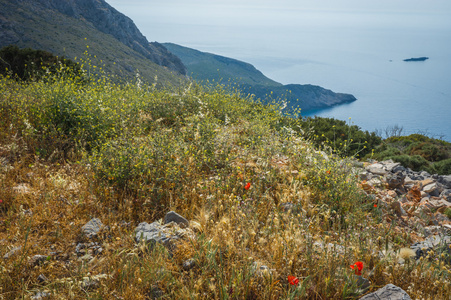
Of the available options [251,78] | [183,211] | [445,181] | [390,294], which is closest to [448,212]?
[445,181]

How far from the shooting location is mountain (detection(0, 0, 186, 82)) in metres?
54.4

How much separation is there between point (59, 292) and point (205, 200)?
2.00 m

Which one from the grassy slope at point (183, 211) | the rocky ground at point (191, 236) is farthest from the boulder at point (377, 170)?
the grassy slope at point (183, 211)

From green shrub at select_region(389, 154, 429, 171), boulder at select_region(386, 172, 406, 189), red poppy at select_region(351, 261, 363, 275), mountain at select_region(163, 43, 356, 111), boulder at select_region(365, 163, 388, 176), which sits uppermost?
mountain at select_region(163, 43, 356, 111)

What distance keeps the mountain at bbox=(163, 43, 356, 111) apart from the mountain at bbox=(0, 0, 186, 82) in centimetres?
1723

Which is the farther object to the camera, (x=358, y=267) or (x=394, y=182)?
(x=394, y=182)

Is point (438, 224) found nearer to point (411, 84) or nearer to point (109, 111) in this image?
point (109, 111)

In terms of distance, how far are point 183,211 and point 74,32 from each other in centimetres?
7921

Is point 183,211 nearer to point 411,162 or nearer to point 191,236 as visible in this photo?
point 191,236

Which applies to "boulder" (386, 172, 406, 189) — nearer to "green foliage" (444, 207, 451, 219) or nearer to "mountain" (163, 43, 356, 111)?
"green foliage" (444, 207, 451, 219)

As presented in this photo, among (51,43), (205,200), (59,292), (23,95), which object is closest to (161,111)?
(23,95)

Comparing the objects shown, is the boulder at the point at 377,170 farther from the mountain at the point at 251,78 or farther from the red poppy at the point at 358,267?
the mountain at the point at 251,78

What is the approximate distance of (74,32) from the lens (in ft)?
222

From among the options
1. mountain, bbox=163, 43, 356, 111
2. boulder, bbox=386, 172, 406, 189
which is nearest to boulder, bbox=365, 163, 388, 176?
boulder, bbox=386, 172, 406, 189
